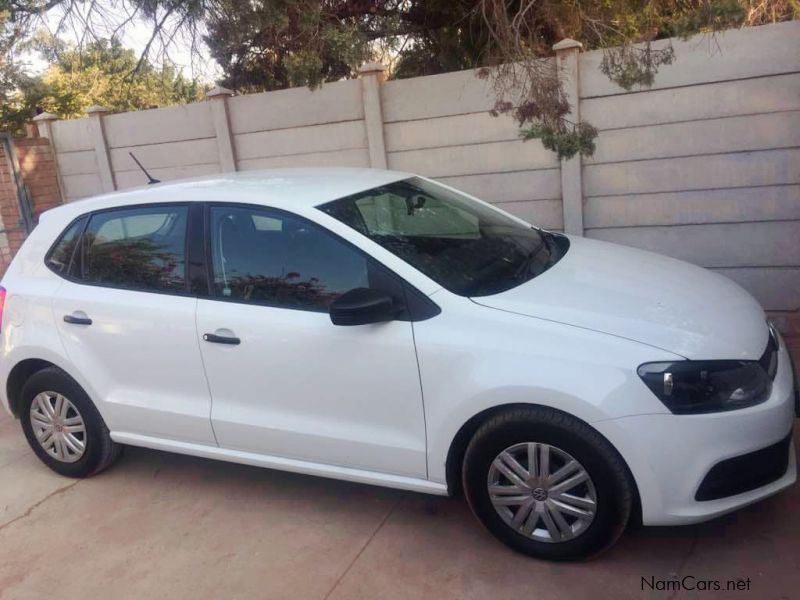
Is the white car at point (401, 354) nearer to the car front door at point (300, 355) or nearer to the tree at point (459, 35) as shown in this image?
the car front door at point (300, 355)

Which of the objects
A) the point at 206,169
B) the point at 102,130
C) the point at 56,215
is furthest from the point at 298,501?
the point at 102,130

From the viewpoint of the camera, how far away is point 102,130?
7941 mm

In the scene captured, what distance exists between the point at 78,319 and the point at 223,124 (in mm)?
3628

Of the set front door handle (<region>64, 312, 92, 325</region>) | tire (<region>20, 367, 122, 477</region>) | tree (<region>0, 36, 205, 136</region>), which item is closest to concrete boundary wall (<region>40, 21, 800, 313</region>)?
tree (<region>0, 36, 205, 136</region>)

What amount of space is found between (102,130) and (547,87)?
5218 mm

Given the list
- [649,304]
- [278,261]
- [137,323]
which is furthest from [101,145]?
[649,304]

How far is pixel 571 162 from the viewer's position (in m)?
5.92

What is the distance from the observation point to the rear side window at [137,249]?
152 inches

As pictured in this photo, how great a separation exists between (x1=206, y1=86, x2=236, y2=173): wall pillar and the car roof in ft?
9.61

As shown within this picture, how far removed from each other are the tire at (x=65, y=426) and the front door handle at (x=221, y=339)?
40.1 inches

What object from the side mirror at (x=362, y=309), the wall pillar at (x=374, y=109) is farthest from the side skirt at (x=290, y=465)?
the wall pillar at (x=374, y=109)

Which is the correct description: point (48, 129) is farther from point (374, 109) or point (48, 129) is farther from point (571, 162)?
point (571, 162)

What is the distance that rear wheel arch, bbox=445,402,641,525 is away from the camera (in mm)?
2904

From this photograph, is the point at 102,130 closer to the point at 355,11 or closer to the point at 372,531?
the point at 355,11
